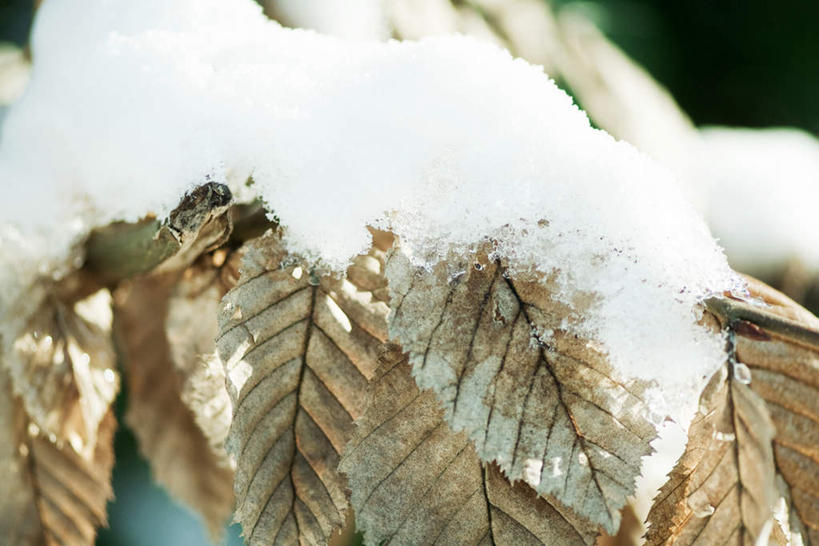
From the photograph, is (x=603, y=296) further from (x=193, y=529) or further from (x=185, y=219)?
(x=193, y=529)

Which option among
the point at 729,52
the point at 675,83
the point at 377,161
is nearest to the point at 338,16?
the point at 377,161

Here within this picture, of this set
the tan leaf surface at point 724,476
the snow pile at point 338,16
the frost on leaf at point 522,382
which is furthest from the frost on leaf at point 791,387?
the snow pile at point 338,16

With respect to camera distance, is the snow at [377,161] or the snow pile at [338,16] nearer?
the snow at [377,161]

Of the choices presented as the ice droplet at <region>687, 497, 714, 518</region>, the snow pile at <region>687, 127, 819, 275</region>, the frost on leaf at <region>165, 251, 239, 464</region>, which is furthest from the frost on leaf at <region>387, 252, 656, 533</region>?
the snow pile at <region>687, 127, 819, 275</region>

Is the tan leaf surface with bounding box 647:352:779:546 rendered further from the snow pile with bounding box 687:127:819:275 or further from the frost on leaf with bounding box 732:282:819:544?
the snow pile with bounding box 687:127:819:275

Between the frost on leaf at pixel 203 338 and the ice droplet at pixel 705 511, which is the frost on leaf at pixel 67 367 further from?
the ice droplet at pixel 705 511
